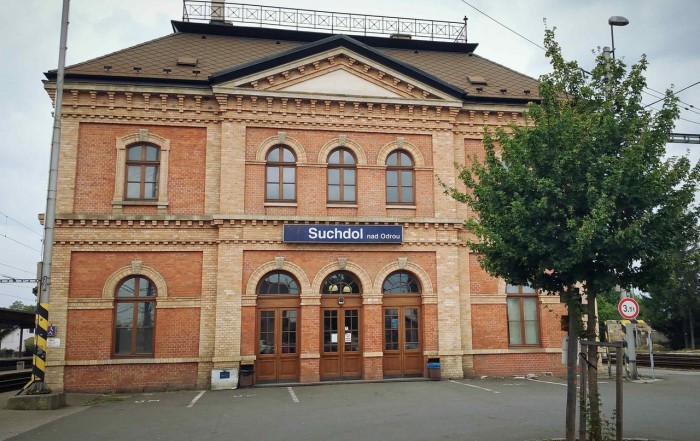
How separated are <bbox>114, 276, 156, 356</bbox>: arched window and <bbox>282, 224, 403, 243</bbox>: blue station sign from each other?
4510 mm

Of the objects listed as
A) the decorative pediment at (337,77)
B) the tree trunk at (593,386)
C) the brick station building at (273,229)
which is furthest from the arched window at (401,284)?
the tree trunk at (593,386)

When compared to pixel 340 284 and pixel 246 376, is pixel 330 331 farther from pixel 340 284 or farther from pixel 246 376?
pixel 246 376

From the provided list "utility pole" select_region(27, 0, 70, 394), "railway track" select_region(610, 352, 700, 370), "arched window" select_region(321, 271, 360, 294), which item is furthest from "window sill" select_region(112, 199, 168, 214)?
"railway track" select_region(610, 352, 700, 370)

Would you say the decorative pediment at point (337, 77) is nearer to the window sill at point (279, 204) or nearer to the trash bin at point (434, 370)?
the window sill at point (279, 204)

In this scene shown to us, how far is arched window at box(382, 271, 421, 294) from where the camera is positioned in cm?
1889

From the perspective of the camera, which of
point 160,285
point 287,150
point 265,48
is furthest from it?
point 265,48

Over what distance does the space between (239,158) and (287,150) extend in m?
1.62

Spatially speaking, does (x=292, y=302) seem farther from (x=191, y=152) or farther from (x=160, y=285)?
(x=191, y=152)

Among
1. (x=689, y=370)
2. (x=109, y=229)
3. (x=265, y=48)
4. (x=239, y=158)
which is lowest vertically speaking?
(x=689, y=370)

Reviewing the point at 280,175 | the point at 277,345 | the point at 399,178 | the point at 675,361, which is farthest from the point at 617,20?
the point at 675,361

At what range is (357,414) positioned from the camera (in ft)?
40.4

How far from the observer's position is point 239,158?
18.2m

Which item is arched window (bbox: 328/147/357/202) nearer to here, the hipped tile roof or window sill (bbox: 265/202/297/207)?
window sill (bbox: 265/202/297/207)

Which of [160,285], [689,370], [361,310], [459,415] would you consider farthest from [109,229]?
[689,370]
